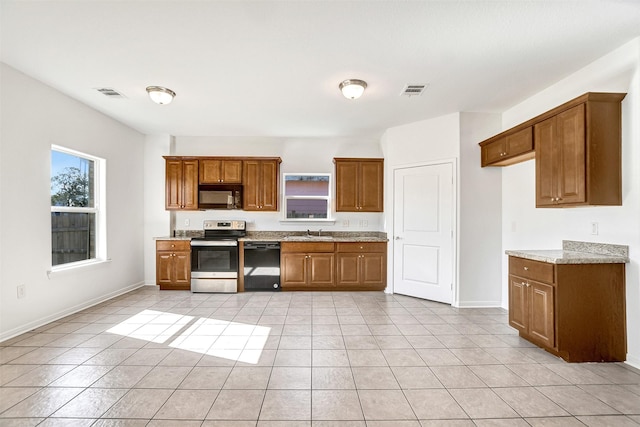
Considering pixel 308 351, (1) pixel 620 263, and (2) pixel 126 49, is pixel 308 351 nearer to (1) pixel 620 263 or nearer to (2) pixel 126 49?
(1) pixel 620 263

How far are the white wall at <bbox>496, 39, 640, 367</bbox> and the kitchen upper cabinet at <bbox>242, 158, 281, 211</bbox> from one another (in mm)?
3611

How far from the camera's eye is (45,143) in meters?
3.21

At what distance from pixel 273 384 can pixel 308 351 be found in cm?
57

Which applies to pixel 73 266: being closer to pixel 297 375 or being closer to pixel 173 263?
pixel 173 263

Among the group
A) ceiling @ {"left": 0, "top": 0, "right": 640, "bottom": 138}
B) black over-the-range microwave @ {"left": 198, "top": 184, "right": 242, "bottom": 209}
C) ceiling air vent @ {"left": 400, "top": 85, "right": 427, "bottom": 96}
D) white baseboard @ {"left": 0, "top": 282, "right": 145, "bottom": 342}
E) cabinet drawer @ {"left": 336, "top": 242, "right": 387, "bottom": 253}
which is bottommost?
white baseboard @ {"left": 0, "top": 282, "right": 145, "bottom": 342}

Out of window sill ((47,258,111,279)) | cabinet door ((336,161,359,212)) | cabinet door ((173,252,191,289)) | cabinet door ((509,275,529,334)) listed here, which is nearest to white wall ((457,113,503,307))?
cabinet door ((509,275,529,334))

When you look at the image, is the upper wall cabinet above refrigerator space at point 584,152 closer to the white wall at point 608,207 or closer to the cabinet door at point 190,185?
the white wall at point 608,207

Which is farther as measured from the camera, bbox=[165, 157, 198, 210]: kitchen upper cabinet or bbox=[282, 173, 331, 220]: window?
bbox=[282, 173, 331, 220]: window

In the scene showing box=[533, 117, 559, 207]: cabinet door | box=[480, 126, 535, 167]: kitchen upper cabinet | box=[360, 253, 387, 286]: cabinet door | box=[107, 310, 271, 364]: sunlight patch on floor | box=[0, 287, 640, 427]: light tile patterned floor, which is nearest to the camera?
box=[0, 287, 640, 427]: light tile patterned floor

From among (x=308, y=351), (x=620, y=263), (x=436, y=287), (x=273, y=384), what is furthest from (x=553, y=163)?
(x=273, y=384)

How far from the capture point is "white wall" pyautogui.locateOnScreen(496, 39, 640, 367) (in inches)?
93.0

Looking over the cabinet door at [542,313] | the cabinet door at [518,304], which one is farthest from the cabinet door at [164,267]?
the cabinet door at [542,313]

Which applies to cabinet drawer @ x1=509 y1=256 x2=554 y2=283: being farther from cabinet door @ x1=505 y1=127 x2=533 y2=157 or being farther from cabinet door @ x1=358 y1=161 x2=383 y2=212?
cabinet door @ x1=358 y1=161 x2=383 y2=212

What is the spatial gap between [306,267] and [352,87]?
2.85 m
